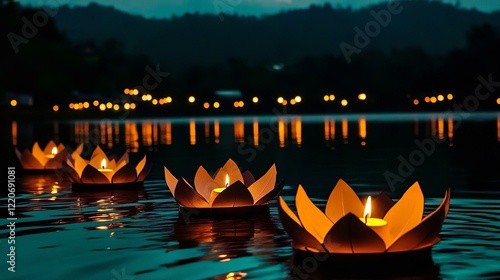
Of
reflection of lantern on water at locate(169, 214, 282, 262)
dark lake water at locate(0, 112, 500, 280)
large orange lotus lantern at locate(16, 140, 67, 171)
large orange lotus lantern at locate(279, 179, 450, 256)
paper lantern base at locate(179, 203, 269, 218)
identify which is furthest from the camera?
large orange lotus lantern at locate(16, 140, 67, 171)

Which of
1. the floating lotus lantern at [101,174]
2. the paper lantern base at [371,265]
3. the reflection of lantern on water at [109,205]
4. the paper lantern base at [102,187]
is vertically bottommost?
the paper lantern base at [371,265]

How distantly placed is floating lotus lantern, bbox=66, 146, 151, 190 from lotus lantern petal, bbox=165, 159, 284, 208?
342 cm

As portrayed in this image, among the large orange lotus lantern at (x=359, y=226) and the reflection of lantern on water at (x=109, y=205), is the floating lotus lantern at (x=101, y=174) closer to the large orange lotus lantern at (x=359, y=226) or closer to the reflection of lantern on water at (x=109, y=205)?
the reflection of lantern on water at (x=109, y=205)

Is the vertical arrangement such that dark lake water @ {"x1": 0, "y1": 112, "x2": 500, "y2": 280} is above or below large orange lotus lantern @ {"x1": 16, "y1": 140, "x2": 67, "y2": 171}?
below

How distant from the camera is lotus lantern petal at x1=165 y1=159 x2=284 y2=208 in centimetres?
1088

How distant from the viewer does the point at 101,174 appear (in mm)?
14547

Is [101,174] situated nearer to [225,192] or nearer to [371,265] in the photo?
[225,192]

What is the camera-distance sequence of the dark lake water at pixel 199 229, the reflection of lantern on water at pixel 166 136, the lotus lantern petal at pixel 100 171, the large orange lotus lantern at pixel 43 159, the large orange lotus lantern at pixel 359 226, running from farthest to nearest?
the reflection of lantern on water at pixel 166 136 < the large orange lotus lantern at pixel 43 159 < the lotus lantern petal at pixel 100 171 < the dark lake water at pixel 199 229 < the large orange lotus lantern at pixel 359 226

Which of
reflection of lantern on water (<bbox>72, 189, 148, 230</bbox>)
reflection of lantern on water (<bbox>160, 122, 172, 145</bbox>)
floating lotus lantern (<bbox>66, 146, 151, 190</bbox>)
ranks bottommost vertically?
reflection of lantern on water (<bbox>72, 189, 148, 230</bbox>)

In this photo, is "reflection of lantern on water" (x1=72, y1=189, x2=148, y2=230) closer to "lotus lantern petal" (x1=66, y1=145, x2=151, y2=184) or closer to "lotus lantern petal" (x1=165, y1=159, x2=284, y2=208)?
"lotus lantern petal" (x1=66, y1=145, x2=151, y2=184)

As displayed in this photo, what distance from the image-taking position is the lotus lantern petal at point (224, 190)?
35.7ft

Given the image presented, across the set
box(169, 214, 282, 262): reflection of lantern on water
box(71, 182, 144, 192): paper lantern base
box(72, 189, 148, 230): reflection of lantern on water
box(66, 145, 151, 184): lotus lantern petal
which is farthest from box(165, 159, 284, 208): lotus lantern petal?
box(71, 182, 144, 192): paper lantern base
